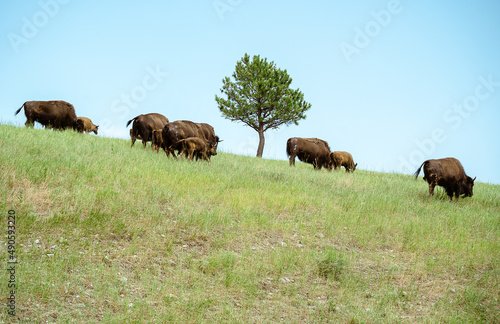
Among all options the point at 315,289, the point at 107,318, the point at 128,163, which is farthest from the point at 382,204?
the point at 107,318

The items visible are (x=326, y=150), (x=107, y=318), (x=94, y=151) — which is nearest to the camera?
(x=107, y=318)

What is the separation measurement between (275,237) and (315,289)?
2181 millimetres

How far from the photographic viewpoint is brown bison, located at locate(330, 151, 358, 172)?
830 inches

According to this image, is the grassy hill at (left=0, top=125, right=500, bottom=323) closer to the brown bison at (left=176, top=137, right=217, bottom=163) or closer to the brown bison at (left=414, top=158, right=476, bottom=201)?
the brown bison at (left=414, top=158, right=476, bottom=201)

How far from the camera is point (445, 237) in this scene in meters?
9.44

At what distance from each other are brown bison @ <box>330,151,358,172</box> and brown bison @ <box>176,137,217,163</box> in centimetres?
814

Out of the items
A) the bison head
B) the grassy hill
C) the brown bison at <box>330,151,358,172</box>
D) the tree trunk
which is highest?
the tree trunk

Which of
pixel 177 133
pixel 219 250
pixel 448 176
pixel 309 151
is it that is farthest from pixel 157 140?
pixel 448 176

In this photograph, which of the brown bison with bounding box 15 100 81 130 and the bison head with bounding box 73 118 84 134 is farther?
the bison head with bounding box 73 118 84 134

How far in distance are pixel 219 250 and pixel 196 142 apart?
27.1 feet

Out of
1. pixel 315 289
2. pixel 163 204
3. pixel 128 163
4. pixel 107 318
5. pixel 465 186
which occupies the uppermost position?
pixel 465 186

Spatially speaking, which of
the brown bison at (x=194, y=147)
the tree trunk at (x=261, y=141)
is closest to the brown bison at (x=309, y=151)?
the brown bison at (x=194, y=147)

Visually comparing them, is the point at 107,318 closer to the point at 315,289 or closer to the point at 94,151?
the point at 315,289

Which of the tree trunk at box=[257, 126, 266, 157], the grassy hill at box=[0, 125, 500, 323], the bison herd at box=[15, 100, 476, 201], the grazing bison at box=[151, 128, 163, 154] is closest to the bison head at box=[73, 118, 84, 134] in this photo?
the bison herd at box=[15, 100, 476, 201]
